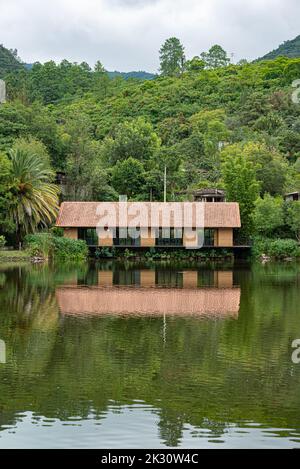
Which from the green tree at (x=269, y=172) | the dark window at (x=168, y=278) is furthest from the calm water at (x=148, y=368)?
the green tree at (x=269, y=172)

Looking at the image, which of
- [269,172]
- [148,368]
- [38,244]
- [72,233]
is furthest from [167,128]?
[148,368]

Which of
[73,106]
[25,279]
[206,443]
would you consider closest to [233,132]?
[73,106]

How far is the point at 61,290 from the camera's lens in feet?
99.3

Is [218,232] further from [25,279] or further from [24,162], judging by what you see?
[25,279]

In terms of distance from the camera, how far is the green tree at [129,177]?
197 feet

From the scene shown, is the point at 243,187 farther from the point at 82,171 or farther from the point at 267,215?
the point at 82,171

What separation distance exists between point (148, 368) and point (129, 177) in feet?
146

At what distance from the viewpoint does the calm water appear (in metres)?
12.0

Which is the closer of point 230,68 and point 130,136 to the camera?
point 130,136

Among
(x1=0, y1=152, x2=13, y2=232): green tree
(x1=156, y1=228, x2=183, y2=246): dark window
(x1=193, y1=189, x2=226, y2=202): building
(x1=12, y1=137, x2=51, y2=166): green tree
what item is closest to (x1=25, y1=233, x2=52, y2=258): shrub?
(x1=0, y1=152, x2=13, y2=232): green tree

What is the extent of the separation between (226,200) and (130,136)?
1214 centimetres

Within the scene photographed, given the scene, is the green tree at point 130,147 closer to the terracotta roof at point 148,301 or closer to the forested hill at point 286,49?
the terracotta roof at point 148,301

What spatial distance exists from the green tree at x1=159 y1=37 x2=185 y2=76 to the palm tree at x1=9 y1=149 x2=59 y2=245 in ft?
238

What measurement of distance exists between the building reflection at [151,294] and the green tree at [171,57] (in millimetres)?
84596
